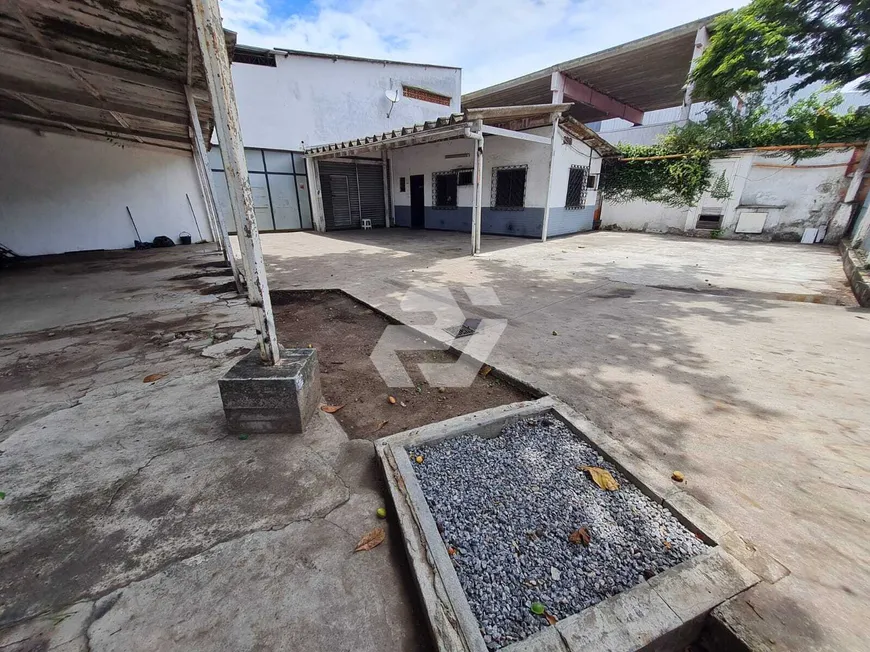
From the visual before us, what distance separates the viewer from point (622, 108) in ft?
57.0

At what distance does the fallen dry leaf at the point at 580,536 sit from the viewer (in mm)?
1436

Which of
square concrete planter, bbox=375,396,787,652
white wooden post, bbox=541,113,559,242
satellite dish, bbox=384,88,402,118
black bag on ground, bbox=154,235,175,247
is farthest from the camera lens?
satellite dish, bbox=384,88,402,118

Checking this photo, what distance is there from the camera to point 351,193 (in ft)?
45.9

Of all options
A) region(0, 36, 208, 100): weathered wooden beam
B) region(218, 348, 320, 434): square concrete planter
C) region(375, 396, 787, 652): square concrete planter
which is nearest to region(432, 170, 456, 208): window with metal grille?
region(0, 36, 208, 100): weathered wooden beam

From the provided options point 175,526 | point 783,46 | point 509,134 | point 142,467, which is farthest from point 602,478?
point 783,46

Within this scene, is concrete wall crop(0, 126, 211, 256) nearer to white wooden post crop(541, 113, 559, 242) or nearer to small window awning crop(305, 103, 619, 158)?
small window awning crop(305, 103, 619, 158)

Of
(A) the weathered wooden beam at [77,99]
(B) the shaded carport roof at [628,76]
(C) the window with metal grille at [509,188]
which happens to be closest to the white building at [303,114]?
Result: (B) the shaded carport roof at [628,76]

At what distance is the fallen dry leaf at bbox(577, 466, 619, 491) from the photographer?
169 centimetres

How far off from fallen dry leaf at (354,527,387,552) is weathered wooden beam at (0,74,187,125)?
7.57 m

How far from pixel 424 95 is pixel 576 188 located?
877 centimetres

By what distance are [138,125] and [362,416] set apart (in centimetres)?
914

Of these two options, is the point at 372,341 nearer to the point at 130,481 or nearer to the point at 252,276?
the point at 252,276

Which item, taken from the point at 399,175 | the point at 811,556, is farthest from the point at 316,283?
the point at 399,175

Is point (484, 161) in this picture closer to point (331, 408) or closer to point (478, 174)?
point (478, 174)
